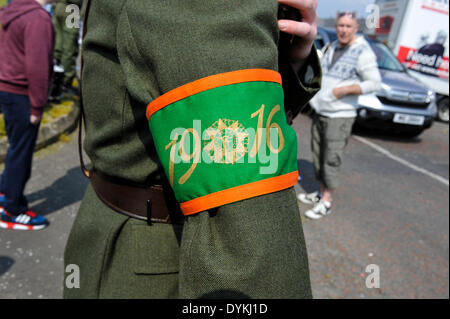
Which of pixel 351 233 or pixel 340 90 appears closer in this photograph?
pixel 340 90

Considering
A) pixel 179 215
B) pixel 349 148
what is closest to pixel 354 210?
pixel 349 148

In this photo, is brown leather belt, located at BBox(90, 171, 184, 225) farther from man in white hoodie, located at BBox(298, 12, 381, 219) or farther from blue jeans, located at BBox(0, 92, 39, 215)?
man in white hoodie, located at BBox(298, 12, 381, 219)

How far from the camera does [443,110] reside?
10047 mm

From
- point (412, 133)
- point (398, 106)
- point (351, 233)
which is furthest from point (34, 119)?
point (412, 133)

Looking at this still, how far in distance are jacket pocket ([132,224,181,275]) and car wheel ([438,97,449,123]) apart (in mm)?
11199

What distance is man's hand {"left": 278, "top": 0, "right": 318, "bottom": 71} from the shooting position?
0.81m

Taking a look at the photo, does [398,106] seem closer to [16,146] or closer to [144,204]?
[16,146]

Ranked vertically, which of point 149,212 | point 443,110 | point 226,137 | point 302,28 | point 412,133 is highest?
point 302,28

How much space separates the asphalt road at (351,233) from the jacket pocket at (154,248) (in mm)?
1503

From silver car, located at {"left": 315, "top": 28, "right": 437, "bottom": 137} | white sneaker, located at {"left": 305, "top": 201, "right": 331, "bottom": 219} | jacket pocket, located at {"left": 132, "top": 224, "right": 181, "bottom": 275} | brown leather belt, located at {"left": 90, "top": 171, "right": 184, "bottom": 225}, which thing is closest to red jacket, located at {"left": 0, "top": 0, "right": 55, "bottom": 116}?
brown leather belt, located at {"left": 90, "top": 171, "right": 184, "bottom": 225}

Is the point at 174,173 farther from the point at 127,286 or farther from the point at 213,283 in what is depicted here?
the point at 127,286

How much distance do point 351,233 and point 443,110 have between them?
8.46 metres

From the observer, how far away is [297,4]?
0.80 meters

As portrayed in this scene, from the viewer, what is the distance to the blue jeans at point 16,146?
9.27ft
